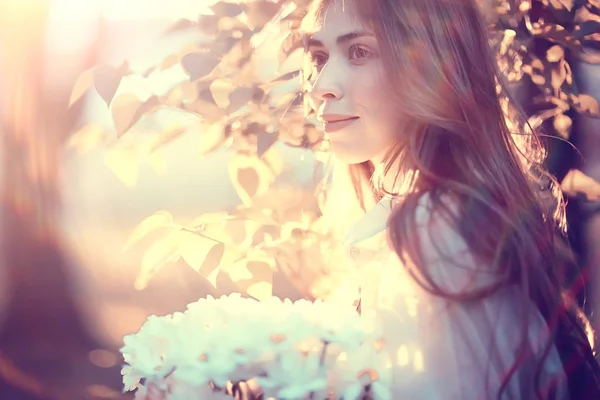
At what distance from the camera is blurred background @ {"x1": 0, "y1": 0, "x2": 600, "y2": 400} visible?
1.26 meters

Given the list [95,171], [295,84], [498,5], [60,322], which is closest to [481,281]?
[295,84]

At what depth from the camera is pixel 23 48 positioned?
4.24 ft

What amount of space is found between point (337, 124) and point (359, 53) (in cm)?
11

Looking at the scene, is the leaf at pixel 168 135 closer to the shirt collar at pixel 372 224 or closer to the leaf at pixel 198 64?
the leaf at pixel 198 64

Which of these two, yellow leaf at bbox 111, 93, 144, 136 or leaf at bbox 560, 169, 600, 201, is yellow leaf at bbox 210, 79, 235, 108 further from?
leaf at bbox 560, 169, 600, 201

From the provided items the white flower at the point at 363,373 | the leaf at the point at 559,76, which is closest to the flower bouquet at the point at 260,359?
the white flower at the point at 363,373

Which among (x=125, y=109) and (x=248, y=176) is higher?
(x=125, y=109)

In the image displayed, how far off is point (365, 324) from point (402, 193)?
0.21m

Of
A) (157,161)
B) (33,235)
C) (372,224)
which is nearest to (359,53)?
(372,224)

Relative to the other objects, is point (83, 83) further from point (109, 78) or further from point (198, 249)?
point (198, 249)

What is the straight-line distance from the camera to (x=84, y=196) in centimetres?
129

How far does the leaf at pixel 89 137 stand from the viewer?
1.15 meters

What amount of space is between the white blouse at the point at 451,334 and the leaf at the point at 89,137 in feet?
2.18

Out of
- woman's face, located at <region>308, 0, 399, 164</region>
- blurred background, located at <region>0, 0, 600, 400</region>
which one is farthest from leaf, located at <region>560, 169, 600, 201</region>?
woman's face, located at <region>308, 0, 399, 164</region>
